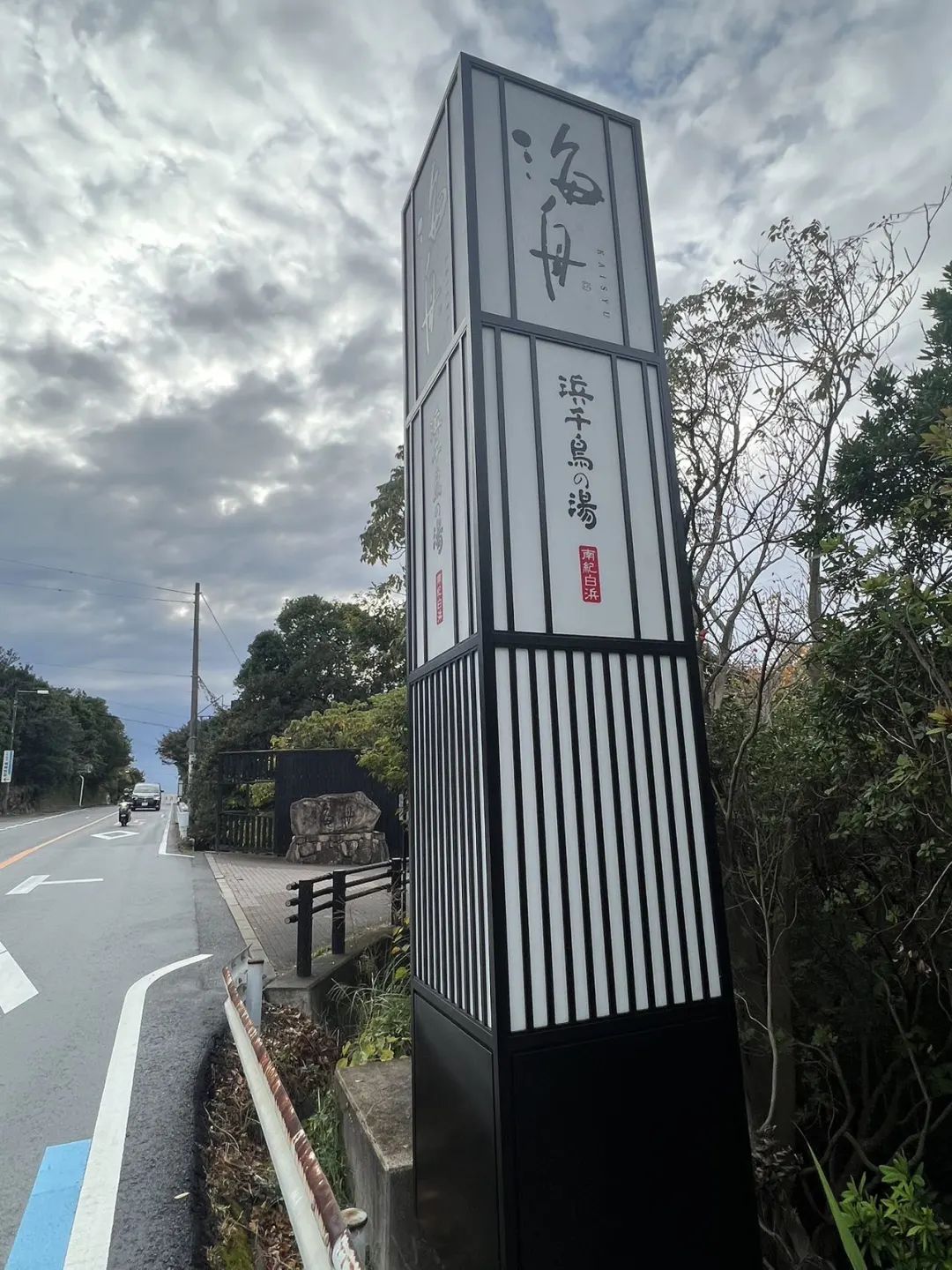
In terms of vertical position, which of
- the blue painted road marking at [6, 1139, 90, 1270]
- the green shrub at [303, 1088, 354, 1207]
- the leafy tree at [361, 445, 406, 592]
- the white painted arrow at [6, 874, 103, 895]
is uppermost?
the leafy tree at [361, 445, 406, 592]

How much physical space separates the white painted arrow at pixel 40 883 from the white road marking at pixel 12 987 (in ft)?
13.5

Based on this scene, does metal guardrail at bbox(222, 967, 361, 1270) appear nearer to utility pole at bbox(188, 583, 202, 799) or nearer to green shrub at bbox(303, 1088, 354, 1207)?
green shrub at bbox(303, 1088, 354, 1207)

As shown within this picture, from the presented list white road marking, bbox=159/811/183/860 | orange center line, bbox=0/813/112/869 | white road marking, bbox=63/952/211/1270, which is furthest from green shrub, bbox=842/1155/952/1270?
white road marking, bbox=159/811/183/860

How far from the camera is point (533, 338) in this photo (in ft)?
9.92

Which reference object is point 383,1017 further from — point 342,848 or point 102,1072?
point 342,848

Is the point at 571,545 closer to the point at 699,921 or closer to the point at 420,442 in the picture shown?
the point at 420,442

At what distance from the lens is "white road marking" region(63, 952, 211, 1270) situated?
304 cm

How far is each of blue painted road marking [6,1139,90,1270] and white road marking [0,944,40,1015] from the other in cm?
252

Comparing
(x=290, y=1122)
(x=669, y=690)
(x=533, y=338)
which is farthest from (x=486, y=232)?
(x=290, y=1122)

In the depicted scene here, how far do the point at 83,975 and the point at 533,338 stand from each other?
6.65 meters

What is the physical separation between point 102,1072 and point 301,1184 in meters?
3.38

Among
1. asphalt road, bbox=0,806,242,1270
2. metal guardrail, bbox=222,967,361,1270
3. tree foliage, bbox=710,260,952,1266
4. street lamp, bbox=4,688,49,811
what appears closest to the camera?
metal guardrail, bbox=222,967,361,1270

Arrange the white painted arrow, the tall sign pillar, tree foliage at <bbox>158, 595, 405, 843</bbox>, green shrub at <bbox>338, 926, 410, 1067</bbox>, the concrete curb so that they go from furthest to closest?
tree foliage at <bbox>158, 595, 405, 843</bbox>
the white painted arrow
the concrete curb
green shrub at <bbox>338, 926, 410, 1067</bbox>
the tall sign pillar

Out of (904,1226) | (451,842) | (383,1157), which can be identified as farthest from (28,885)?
(904,1226)
